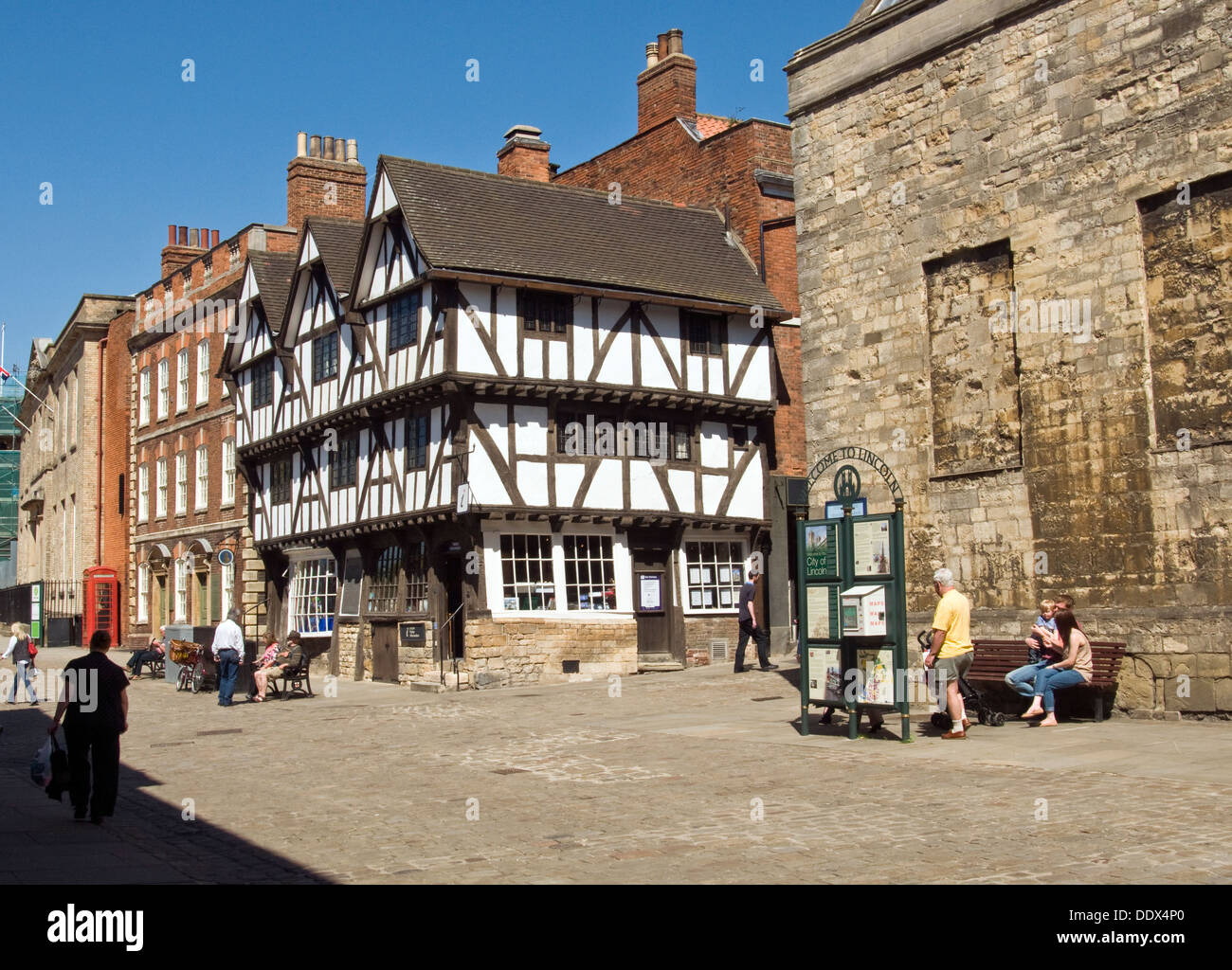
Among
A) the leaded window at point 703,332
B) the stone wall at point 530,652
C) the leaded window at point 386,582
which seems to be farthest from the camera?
the leaded window at point 703,332

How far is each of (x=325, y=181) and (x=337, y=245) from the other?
17.4ft

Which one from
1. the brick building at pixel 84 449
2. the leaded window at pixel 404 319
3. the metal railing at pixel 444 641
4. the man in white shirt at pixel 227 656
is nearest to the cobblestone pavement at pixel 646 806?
the man in white shirt at pixel 227 656

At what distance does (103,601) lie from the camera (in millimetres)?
41625

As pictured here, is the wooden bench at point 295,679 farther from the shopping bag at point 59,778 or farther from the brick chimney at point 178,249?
the brick chimney at point 178,249

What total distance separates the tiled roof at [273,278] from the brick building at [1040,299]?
15.4 meters

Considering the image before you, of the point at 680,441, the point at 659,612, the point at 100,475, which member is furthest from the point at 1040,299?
the point at 100,475

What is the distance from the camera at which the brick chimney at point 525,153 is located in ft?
103

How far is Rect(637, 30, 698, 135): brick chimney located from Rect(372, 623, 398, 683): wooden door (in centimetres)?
1466

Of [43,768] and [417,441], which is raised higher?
[417,441]

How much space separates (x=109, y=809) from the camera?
32.6 feet

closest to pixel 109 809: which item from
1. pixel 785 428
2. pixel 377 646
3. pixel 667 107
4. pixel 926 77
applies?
pixel 926 77

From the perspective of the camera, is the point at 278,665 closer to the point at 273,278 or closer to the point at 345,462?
the point at 345,462

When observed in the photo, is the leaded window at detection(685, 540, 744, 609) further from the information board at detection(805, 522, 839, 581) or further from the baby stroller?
→ the information board at detection(805, 522, 839, 581)
